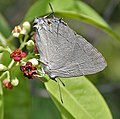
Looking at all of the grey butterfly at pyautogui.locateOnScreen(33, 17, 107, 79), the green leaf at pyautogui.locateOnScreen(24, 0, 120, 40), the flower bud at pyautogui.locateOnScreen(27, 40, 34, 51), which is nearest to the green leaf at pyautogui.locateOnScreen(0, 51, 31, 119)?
the flower bud at pyautogui.locateOnScreen(27, 40, 34, 51)

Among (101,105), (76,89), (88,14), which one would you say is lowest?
(101,105)

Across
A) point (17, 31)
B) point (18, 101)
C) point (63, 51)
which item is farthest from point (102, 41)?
point (63, 51)

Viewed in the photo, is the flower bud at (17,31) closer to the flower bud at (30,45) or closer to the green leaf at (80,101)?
the flower bud at (30,45)

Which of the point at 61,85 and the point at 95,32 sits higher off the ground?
the point at 95,32

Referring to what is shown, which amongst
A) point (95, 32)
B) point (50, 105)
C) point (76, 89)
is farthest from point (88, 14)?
point (95, 32)

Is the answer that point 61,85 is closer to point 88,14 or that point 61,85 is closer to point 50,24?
point 50,24

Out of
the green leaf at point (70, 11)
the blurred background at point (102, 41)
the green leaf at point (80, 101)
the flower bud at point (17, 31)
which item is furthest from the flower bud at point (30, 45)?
the blurred background at point (102, 41)

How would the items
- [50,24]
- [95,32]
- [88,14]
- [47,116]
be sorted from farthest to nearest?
[95,32]
[47,116]
[88,14]
[50,24]

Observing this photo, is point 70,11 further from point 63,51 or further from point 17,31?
point 63,51
